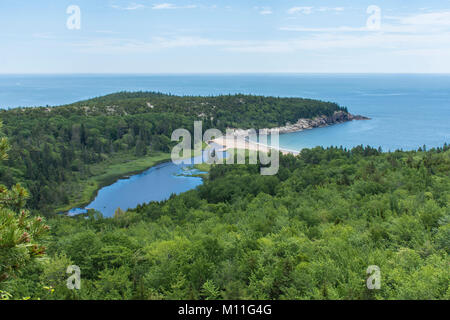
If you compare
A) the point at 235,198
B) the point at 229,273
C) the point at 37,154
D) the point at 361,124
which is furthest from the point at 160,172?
the point at 361,124

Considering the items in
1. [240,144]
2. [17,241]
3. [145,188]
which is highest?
[17,241]

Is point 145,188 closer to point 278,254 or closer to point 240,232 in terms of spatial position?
point 240,232

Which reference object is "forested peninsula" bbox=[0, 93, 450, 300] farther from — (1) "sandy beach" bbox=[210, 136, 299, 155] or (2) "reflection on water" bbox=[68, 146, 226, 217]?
(1) "sandy beach" bbox=[210, 136, 299, 155]

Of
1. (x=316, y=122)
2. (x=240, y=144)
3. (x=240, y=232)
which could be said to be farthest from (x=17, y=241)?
(x=316, y=122)

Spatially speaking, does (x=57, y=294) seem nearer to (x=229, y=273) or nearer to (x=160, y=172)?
(x=229, y=273)

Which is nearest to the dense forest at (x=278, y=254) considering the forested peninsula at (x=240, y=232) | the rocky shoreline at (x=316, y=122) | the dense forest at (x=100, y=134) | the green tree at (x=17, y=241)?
the forested peninsula at (x=240, y=232)
